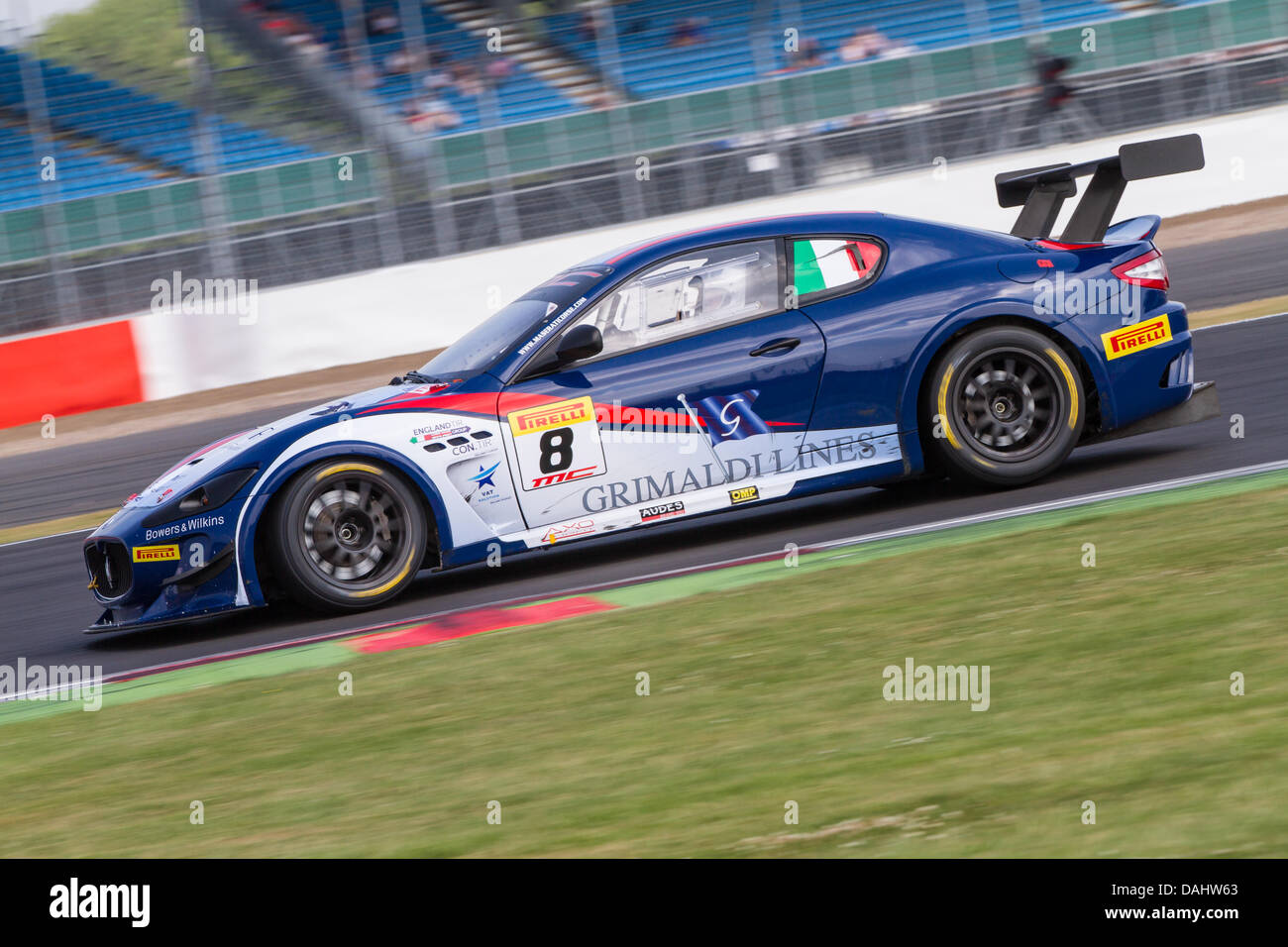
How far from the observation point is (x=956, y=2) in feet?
71.9

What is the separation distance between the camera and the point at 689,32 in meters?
22.0

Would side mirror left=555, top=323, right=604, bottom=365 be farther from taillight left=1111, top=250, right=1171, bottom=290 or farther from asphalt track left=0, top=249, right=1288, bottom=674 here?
taillight left=1111, top=250, right=1171, bottom=290

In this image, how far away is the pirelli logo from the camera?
745 cm

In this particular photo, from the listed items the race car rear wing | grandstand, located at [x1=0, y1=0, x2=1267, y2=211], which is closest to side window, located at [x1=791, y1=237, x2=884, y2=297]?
the race car rear wing

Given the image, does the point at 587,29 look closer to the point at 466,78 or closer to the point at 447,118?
the point at 466,78

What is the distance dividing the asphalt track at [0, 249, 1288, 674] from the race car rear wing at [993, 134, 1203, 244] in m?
1.25

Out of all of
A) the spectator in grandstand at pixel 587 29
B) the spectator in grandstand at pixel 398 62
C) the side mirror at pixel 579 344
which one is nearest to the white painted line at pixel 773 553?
the side mirror at pixel 579 344

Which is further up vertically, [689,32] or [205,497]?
[689,32]

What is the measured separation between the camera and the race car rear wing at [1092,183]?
299 inches

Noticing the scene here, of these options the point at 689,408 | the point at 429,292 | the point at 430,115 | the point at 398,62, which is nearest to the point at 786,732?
the point at 689,408

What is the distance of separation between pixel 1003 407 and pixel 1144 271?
983 millimetres
